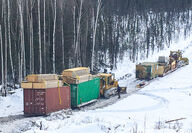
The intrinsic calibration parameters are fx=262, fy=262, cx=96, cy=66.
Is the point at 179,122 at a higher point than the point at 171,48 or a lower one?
lower

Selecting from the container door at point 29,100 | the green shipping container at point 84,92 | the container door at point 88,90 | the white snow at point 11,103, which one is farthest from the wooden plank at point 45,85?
the white snow at point 11,103

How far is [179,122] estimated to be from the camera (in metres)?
14.6

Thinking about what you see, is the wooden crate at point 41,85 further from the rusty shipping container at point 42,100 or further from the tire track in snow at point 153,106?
the tire track in snow at point 153,106

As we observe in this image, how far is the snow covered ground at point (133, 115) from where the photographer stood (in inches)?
496

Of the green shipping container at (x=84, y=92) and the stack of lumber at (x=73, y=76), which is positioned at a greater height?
the stack of lumber at (x=73, y=76)

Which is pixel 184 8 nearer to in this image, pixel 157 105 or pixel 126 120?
pixel 157 105

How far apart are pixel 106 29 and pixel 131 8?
26153 mm

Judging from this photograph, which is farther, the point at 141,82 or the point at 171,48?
the point at 171,48

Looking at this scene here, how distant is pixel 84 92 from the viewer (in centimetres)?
2100

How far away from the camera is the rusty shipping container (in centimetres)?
1723

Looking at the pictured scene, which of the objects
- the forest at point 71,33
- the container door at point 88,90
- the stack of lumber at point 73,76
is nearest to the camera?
the stack of lumber at point 73,76

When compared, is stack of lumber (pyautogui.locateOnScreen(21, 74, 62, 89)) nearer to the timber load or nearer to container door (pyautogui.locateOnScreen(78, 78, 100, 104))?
container door (pyautogui.locateOnScreen(78, 78, 100, 104))

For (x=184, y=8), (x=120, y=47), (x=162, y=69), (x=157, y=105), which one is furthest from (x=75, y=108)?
(x=184, y=8)

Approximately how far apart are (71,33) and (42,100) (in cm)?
2090
